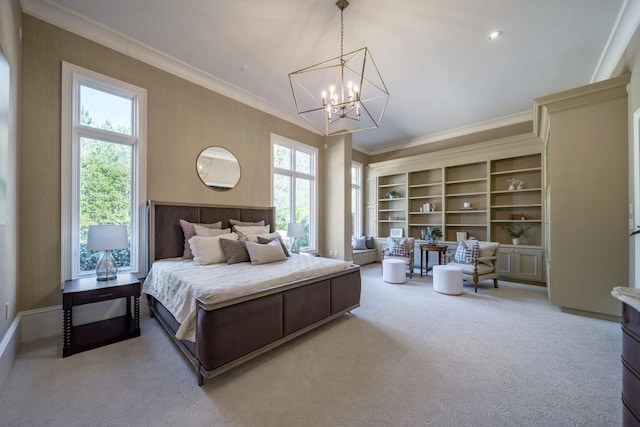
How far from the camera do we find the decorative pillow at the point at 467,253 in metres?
4.66

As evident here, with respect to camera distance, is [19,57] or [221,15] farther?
[221,15]

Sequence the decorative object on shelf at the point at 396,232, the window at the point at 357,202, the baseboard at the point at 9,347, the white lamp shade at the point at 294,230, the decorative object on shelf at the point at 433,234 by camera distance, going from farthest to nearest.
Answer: the window at the point at 357,202, the decorative object on shelf at the point at 396,232, the decorative object on shelf at the point at 433,234, the white lamp shade at the point at 294,230, the baseboard at the point at 9,347

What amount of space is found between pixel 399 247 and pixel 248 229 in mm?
3251

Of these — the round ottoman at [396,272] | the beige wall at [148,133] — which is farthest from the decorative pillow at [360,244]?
the beige wall at [148,133]

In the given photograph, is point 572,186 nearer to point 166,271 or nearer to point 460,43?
point 460,43

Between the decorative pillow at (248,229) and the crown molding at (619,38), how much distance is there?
4.88 m

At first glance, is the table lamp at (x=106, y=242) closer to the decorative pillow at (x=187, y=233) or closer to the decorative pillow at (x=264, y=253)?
the decorative pillow at (x=187, y=233)

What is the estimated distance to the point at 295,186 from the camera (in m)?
5.60

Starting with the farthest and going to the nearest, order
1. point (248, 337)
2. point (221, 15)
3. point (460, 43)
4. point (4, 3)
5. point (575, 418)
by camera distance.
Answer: point (460, 43), point (221, 15), point (248, 337), point (4, 3), point (575, 418)

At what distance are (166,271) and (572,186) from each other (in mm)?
4977

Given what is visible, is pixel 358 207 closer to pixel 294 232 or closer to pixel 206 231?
pixel 294 232

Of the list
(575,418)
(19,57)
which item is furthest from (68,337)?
Result: (575,418)

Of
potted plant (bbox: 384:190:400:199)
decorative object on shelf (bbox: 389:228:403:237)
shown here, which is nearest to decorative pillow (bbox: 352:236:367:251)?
decorative object on shelf (bbox: 389:228:403:237)

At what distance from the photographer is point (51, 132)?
2.76 meters
